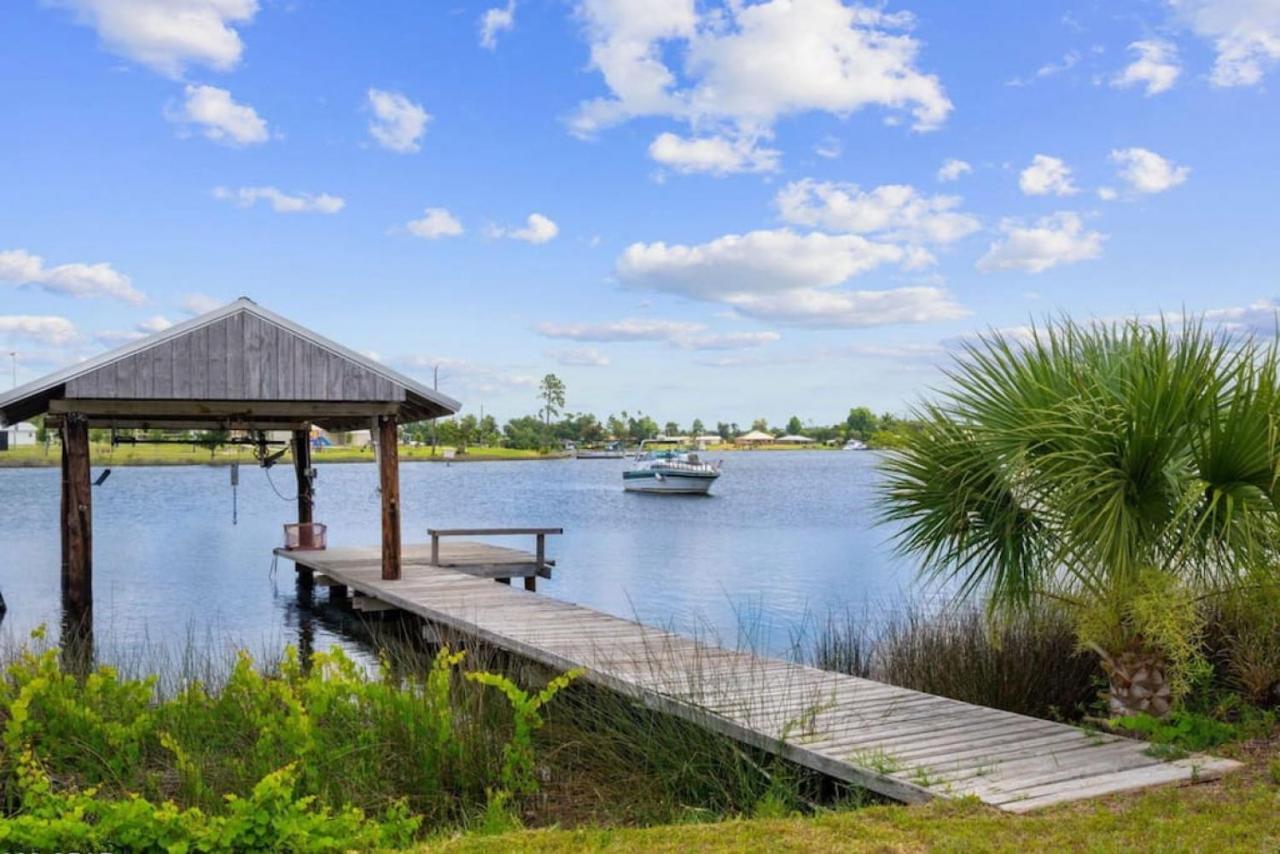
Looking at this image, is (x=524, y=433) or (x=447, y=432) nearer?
(x=447, y=432)

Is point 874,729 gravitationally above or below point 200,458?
below

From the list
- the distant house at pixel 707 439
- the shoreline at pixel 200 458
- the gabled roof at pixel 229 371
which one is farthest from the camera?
the distant house at pixel 707 439

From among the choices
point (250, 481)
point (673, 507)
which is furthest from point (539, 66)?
point (250, 481)

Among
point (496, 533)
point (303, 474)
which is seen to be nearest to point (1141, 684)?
point (496, 533)

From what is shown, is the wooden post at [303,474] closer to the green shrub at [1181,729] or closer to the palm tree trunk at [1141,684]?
the palm tree trunk at [1141,684]

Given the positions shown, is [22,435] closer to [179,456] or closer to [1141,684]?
[179,456]

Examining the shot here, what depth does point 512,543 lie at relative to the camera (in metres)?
37.4

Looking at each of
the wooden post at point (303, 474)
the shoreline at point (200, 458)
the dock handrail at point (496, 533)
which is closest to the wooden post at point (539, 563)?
the dock handrail at point (496, 533)

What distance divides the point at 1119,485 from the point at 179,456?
119779 millimetres

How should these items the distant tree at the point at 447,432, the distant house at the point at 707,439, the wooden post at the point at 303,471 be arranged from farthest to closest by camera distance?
the distant house at the point at 707,439 < the distant tree at the point at 447,432 < the wooden post at the point at 303,471

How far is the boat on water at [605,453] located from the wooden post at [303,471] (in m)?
127

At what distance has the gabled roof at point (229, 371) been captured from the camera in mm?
15109

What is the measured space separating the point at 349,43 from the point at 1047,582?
815 inches

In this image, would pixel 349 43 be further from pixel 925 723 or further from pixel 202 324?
pixel 925 723
